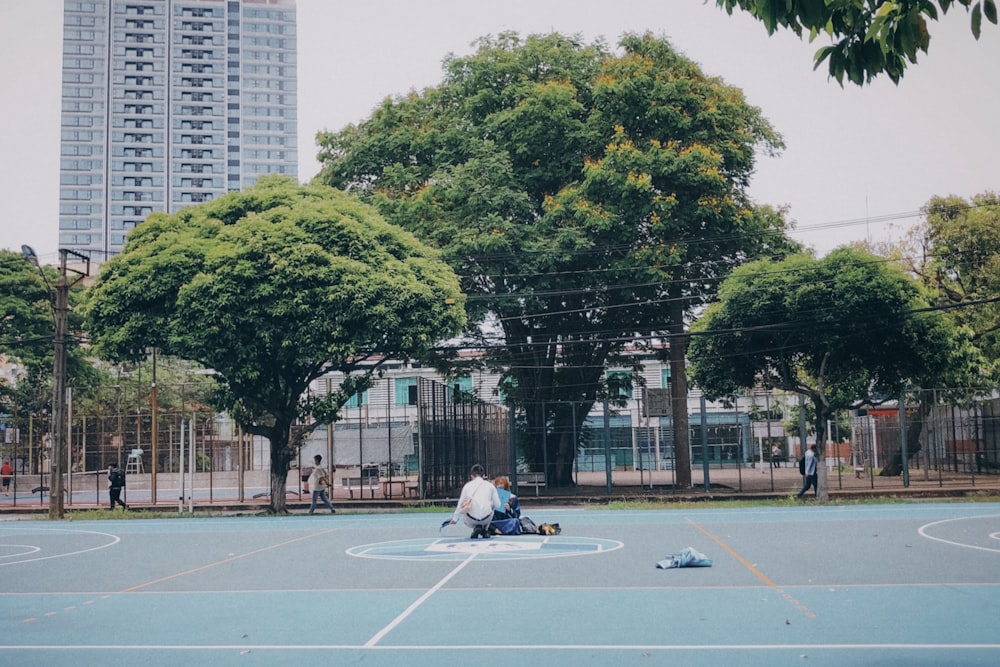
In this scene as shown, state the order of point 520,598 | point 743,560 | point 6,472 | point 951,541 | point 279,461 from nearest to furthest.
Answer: point 520,598 → point 743,560 → point 951,541 → point 279,461 → point 6,472

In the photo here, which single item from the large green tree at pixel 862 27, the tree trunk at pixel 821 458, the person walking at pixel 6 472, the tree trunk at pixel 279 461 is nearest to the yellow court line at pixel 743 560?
the large green tree at pixel 862 27

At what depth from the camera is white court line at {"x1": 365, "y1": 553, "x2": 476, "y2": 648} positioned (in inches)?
360

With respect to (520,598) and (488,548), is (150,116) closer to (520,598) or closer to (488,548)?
(488,548)

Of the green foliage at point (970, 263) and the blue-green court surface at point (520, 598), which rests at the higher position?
the green foliage at point (970, 263)

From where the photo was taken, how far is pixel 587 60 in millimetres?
36219

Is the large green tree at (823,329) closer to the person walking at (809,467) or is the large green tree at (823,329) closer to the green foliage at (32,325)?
the person walking at (809,467)

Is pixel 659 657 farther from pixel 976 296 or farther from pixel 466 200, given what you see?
pixel 976 296

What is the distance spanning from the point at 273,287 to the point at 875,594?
1865 cm

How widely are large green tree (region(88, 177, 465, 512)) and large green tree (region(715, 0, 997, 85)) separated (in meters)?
21.5

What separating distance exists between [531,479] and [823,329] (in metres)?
10.8

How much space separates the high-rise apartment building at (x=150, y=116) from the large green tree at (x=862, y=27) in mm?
137861

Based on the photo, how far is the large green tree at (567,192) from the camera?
32.5 metres

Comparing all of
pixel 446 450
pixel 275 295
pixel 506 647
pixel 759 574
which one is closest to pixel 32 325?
pixel 446 450

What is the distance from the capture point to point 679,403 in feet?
113
